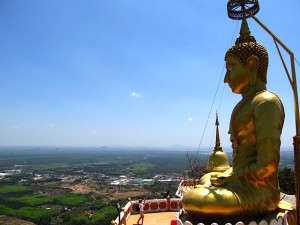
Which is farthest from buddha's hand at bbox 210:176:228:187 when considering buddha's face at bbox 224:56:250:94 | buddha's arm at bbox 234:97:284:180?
buddha's face at bbox 224:56:250:94

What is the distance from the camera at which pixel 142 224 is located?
31.6 feet

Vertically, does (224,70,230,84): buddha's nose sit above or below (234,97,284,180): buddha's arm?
above

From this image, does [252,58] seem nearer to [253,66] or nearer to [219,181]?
[253,66]

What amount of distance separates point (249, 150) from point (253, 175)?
1.89 ft

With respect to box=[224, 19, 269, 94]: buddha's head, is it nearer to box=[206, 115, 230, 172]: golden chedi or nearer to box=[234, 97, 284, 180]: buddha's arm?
box=[234, 97, 284, 180]: buddha's arm

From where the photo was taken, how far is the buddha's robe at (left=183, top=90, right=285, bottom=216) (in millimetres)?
5070

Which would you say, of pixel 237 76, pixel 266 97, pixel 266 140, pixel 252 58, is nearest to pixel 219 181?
pixel 266 140

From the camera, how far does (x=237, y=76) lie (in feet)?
20.7

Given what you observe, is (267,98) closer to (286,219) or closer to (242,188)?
(242,188)

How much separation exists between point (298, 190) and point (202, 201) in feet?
5.16

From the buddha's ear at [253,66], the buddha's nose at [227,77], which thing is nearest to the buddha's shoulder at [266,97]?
the buddha's ear at [253,66]

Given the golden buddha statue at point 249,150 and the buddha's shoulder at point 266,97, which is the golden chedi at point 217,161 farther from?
the buddha's shoulder at point 266,97

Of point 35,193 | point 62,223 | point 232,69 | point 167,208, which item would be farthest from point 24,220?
point 232,69

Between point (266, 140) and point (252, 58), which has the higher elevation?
point (252, 58)
